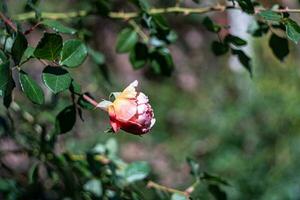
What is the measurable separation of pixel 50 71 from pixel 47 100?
0.77 meters

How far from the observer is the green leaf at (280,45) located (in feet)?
3.54

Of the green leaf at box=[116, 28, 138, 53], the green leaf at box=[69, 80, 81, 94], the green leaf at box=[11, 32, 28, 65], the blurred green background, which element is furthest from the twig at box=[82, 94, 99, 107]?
the blurred green background

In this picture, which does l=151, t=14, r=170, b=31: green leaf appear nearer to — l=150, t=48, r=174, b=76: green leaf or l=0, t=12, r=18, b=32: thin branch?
l=150, t=48, r=174, b=76: green leaf

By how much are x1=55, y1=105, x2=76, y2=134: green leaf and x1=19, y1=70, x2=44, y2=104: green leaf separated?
0.15 m

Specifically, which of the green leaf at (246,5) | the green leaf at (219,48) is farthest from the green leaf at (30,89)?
the green leaf at (219,48)

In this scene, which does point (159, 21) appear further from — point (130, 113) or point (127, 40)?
point (130, 113)

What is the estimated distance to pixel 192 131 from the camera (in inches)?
132

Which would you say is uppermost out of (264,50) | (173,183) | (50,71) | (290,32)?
(264,50)

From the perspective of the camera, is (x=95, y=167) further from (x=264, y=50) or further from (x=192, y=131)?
(x=264, y=50)

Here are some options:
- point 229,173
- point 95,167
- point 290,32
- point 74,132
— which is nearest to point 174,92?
point 229,173

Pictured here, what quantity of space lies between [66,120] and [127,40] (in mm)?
316

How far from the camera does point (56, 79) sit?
31.3 inches

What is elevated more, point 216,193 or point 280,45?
point 280,45

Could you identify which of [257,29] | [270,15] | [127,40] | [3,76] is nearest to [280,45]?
[257,29]
